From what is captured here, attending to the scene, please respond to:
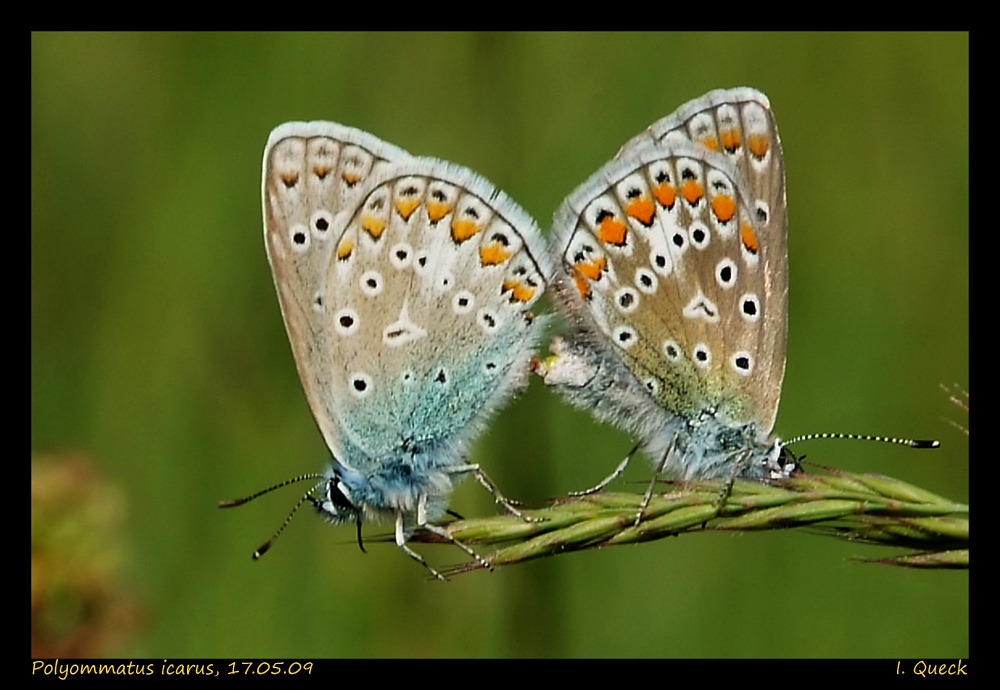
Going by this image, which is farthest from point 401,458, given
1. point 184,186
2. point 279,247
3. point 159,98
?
point 159,98

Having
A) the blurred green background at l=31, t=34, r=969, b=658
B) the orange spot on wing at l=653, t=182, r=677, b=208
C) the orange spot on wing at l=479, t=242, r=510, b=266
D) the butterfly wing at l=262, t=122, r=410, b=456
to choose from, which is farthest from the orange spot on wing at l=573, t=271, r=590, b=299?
the butterfly wing at l=262, t=122, r=410, b=456

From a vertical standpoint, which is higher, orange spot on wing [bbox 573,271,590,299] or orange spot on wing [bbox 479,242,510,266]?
orange spot on wing [bbox 479,242,510,266]

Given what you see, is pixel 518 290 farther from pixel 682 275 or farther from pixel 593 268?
pixel 682 275

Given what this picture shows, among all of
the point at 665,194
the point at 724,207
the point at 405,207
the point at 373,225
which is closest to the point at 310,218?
the point at 373,225

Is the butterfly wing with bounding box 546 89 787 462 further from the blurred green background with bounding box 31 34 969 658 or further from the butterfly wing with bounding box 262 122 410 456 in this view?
the butterfly wing with bounding box 262 122 410 456

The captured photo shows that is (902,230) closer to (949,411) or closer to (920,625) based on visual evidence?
(949,411)

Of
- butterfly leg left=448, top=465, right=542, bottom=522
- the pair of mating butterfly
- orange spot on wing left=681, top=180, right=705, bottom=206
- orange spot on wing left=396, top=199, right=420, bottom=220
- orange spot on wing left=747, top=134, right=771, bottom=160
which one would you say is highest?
orange spot on wing left=747, top=134, right=771, bottom=160

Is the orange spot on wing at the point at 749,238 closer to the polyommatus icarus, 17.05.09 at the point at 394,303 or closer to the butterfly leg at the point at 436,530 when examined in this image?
the polyommatus icarus, 17.05.09 at the point at 394,303
